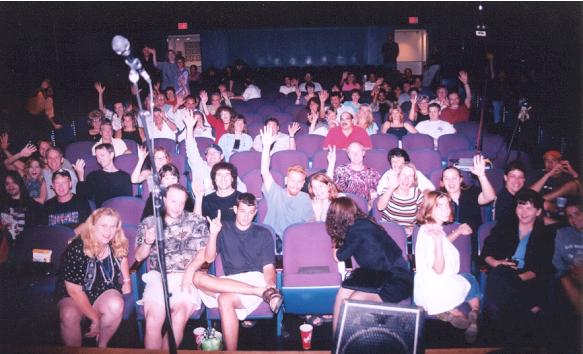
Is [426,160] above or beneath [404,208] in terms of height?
above

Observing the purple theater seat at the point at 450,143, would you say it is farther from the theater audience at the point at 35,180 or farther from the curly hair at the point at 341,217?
the theater audience at the point at 35,180

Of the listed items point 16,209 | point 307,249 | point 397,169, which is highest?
point 397,169

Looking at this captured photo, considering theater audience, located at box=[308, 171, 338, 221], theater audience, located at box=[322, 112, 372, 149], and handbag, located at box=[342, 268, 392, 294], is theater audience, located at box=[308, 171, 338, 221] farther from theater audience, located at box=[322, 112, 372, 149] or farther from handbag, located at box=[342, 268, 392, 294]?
theater audience, located at box=[322, 112, 372, 149]

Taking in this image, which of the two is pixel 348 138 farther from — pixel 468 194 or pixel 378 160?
pixel 468 194

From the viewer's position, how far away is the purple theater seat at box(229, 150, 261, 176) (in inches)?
201

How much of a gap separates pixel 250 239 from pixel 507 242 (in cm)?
195

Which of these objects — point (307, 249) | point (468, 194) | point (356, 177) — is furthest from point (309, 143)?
point (307, 249)

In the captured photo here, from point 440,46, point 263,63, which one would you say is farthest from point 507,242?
point 263,63

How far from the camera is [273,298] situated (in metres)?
2.72

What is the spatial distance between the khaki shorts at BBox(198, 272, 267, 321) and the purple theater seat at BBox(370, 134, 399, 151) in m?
3.22

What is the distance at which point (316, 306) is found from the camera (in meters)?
2.90

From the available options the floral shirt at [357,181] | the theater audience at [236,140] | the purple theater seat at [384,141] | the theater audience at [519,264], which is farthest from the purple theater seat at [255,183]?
the theater audience at [519,264]

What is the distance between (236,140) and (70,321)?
3401 mm

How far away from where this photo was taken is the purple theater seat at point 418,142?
5.64m
